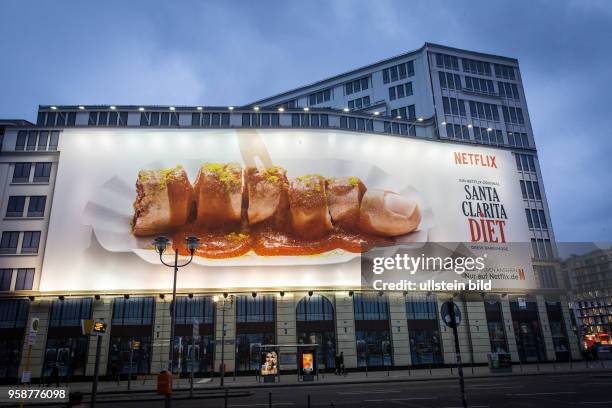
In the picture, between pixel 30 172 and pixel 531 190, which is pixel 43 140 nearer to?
pixel 30 172

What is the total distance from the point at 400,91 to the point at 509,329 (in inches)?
1387

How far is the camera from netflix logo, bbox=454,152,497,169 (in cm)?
4925

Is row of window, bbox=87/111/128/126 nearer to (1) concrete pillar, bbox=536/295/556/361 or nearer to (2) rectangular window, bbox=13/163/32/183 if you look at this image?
(2) rectangular window, bbox=13/163/32/183

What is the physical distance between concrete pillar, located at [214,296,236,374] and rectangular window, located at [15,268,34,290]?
55.9 feet

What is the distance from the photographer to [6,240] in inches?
1613

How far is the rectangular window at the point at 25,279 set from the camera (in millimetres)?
39594

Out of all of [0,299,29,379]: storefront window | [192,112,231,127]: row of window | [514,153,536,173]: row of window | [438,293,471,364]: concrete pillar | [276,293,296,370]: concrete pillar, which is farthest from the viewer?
[514,153,536,173]: row of window

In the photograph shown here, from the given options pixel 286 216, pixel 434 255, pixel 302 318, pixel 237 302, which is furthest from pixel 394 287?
pixel 237 302

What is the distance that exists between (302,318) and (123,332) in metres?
16.4

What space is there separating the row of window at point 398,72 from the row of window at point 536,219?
24.9m

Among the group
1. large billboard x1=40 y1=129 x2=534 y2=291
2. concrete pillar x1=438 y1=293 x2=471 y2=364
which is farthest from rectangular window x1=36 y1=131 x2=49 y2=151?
concrete pillar x1=438 y1=293 x2=471 y2=364

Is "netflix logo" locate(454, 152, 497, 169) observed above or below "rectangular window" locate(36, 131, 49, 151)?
below

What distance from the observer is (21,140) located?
4481cm

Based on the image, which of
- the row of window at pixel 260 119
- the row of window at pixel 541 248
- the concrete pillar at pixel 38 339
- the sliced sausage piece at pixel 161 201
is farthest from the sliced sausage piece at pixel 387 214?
the concrete pillar at pixel 38 339
